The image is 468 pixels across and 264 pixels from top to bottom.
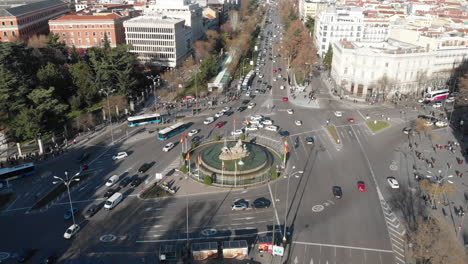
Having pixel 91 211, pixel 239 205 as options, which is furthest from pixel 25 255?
pixel 239 205

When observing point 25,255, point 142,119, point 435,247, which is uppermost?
point 435,247

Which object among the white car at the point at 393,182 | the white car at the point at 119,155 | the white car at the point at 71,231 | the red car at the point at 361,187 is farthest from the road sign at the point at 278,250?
the white car at the point at 119,155

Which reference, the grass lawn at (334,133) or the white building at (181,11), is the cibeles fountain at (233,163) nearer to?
the grass lawn at (334,133)

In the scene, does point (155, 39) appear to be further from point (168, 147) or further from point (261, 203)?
point (261, 203)

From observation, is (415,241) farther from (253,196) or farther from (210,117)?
(210,117)

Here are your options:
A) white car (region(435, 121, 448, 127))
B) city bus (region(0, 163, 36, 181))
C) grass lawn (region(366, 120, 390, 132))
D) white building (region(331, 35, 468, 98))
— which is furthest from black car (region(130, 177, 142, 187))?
white building (region(331, 35, 468, 98))

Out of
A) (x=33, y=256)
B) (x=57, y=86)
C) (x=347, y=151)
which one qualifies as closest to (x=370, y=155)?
(x=347, y=151)
